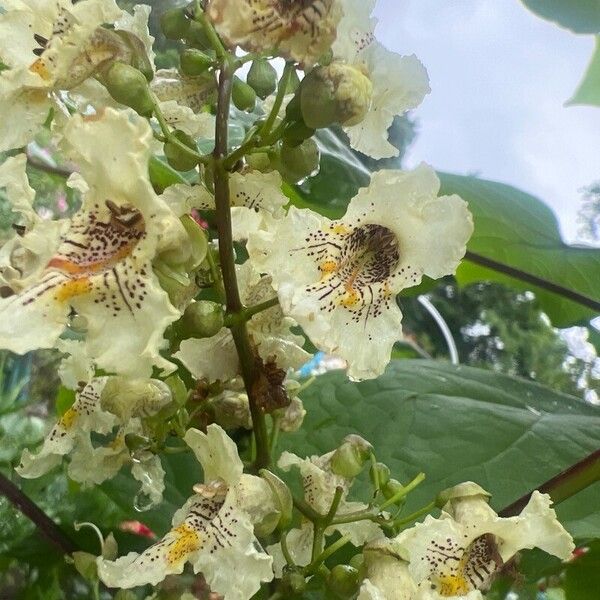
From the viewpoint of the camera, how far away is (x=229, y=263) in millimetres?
316

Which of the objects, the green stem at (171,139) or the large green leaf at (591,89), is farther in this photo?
the large green leaf at (591,89)

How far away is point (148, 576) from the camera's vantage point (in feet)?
1.02

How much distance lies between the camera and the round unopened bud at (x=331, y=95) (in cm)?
28

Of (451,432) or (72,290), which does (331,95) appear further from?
(451,432)


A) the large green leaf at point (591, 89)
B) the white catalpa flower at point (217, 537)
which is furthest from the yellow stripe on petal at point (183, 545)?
the large green leaf at point (591, 89)

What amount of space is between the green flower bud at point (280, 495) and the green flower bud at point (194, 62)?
0.16m

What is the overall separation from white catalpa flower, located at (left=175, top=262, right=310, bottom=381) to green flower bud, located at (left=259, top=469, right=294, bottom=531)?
0.17 feet

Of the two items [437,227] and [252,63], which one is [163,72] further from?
[437,227]

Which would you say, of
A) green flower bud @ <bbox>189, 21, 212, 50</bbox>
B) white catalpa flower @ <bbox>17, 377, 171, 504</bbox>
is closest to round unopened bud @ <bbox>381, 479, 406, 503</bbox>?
white catalpa flower @ <bbox>17, 377, 171, 504</bbox>

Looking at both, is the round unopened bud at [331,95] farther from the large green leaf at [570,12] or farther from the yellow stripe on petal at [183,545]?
the large green leaf at [570,12]

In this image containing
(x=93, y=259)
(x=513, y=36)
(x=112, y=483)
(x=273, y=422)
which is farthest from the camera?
(x=513, y=36)

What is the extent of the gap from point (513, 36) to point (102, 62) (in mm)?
1290

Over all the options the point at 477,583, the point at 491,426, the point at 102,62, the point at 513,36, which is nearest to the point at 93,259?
the point at 102,62

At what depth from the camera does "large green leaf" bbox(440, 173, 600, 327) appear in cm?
69
